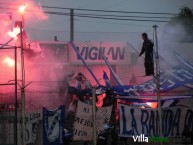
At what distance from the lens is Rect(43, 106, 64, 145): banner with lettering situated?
42.4ft

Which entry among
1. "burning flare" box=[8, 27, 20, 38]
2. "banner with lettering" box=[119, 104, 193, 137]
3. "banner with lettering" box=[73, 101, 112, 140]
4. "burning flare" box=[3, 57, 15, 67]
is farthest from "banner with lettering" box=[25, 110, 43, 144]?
"burning flare" box=[8, 27, 20, 38]

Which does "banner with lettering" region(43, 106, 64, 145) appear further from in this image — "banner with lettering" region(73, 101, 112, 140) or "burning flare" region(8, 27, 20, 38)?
"burning flare" region(8, 27, 20, 38)

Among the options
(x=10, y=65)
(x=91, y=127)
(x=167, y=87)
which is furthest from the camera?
(x=10, y=65)

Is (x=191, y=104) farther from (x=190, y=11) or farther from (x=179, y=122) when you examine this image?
(x=190, y=11)

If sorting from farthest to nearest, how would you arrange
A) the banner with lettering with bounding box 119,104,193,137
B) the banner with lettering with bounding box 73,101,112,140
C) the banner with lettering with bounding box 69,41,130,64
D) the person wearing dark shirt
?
the banner with lettering with bounding box 69,41,130,64 → the person wearing dark shirt → the banner with lettering with bounding box 119,104,193,137 → the banner with lettering with bounding box 73,101,112,140

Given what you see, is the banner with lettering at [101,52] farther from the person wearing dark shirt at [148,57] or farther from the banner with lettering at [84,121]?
the banner with lettering at [84,121]

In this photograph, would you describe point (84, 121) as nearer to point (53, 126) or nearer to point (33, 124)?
point (53, 126)

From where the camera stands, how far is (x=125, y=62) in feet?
68.6

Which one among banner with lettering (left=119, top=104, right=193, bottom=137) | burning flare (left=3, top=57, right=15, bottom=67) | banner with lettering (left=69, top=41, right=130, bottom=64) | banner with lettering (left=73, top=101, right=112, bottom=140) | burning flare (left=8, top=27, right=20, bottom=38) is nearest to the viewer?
banner with lettering (left=73, top=101, right=112, bottom=140)

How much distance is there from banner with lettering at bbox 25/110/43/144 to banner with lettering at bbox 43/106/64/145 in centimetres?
40

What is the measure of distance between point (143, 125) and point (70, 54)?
901 centimetres

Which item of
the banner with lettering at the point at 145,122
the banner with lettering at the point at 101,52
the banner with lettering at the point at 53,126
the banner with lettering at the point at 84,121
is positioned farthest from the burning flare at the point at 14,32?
the banner with lettering at the point at 145,122

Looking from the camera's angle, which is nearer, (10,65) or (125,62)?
(10,65)

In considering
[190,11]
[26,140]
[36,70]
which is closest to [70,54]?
[36,70]
